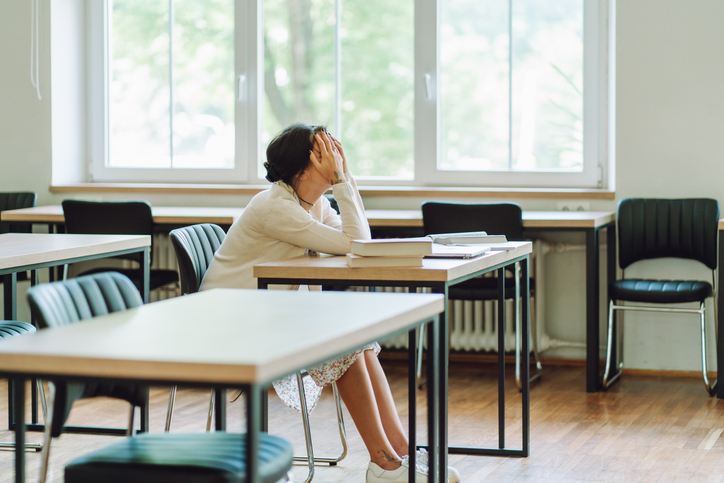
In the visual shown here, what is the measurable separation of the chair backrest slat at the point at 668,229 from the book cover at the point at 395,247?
81.7 inches

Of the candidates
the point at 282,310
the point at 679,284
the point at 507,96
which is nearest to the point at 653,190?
the point at 679,284

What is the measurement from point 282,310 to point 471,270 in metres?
0.79

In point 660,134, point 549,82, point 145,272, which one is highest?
point 549,82

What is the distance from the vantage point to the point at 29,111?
15.6 ft

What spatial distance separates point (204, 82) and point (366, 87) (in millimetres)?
921

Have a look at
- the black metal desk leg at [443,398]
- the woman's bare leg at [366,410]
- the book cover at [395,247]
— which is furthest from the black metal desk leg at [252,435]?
the woman's bare leg at [366,410]

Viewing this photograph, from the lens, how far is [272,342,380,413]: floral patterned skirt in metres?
2.24

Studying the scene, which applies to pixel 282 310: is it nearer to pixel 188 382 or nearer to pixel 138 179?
pixel 188 382

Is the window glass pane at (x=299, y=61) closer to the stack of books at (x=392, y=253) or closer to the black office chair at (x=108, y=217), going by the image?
the black office chair at (x=108, y=217)

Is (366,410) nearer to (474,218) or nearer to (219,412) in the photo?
(219,412)

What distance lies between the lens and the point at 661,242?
12.7 ft

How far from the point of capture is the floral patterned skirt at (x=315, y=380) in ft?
7.34

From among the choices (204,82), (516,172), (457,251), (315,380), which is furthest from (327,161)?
(204,82)

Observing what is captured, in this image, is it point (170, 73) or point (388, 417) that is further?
point (170, 73)
